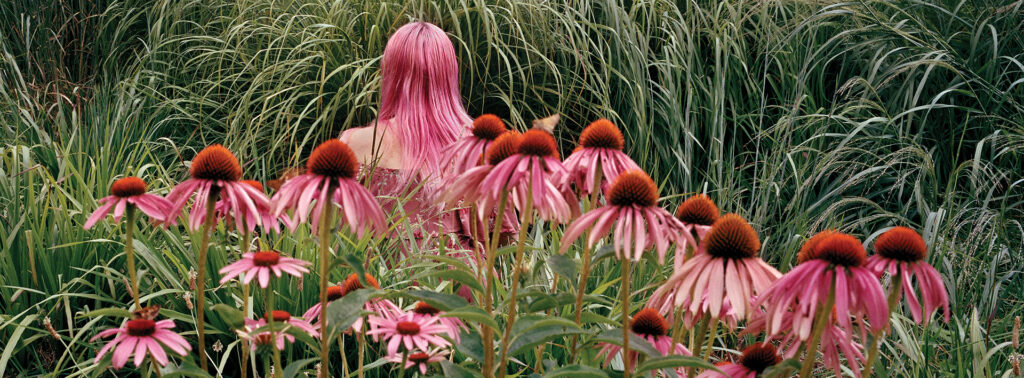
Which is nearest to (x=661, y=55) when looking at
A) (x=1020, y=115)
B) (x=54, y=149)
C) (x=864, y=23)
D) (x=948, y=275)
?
(x=864, y=23)

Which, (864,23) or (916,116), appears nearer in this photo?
(916,116)

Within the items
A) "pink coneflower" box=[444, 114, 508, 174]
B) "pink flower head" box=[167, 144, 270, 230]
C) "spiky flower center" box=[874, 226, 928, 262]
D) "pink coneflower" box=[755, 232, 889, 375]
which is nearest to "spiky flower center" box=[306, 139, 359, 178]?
"pink flower head" box=[167, 144, 270, 230]

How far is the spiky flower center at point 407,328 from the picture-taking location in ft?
3.40

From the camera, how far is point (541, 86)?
3518 mm

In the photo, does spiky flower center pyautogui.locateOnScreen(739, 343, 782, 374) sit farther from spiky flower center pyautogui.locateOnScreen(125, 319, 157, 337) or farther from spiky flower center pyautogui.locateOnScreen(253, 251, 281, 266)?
spiky flower center pyautogui.locateOnScreen(125, 319, 157, 337)

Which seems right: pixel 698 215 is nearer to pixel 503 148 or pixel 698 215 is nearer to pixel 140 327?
pixel 503 148

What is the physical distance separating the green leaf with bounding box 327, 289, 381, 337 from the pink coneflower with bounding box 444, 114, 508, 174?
263 millimetres

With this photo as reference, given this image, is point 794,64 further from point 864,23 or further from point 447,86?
point 447,86

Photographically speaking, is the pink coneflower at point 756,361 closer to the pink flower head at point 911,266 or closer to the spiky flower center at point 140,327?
the pink flower head at point 911,266

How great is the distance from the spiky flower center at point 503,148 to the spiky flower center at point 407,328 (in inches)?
8.6

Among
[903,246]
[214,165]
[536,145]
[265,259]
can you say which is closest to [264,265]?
[265,259]

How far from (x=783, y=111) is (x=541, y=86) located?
0.97 meters

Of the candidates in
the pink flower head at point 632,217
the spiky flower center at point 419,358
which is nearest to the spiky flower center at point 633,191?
the pink flower head at point 632,217

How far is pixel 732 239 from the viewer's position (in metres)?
0.91
